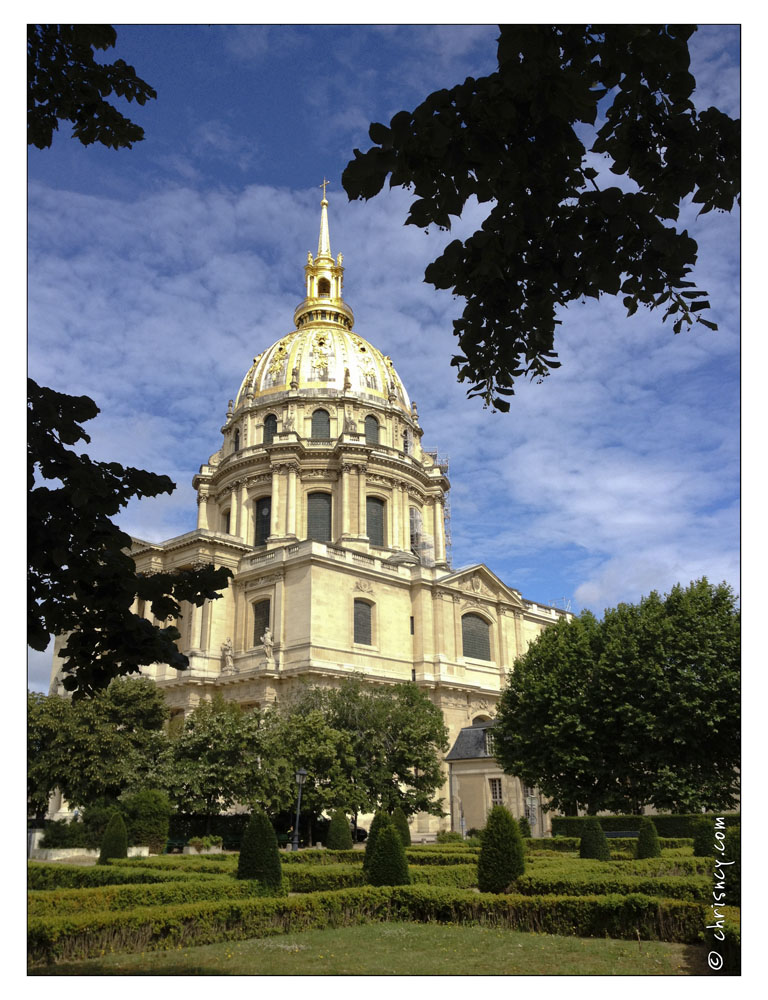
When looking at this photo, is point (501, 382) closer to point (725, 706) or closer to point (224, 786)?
point (725, 706)

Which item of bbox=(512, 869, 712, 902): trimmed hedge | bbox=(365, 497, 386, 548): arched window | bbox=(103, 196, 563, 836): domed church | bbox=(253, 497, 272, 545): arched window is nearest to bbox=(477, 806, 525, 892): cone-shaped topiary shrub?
bbox=(512, 869, 712, 902): trimmed hedge

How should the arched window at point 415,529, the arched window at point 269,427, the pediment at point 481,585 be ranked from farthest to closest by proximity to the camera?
the arched window at point 415,529 → the arched window at point 269,427 → the pediment at point 481,585

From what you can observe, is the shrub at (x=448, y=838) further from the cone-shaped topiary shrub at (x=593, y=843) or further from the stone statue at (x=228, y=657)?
the stone statue at (x=228, y=657)

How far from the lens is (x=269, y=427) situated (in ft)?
203

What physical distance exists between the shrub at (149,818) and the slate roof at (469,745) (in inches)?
709

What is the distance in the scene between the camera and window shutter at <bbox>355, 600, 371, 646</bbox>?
158 feet

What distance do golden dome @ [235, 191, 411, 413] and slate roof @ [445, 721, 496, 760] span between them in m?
27.4

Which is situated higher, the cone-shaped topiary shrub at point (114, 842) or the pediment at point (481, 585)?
the pediment at point (481, 585)

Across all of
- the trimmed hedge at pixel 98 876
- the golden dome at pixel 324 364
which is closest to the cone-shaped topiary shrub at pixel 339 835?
the trimmed hedge at pixel 98 876

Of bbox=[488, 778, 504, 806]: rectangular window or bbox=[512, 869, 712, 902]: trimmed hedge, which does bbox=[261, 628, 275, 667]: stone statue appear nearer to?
bbox=[488, 778, 504, 806]: rectangular window

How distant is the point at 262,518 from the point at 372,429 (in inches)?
425

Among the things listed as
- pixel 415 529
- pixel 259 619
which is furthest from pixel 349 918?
pixel 415 529

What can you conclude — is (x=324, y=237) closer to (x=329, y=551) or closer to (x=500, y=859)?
(x=329, y=551)

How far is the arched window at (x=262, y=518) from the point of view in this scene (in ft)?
189
